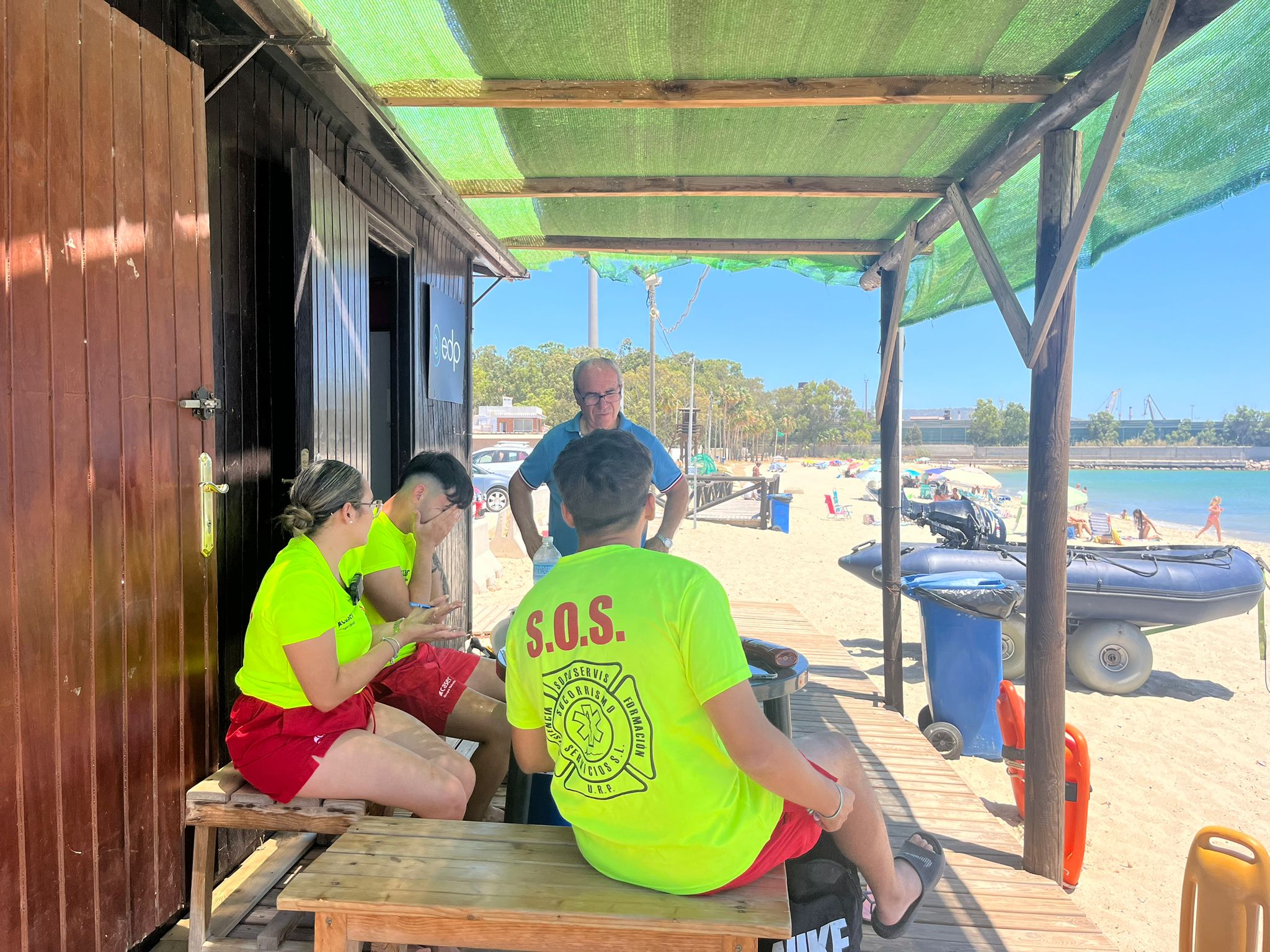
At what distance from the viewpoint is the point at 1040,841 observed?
9.93 ft

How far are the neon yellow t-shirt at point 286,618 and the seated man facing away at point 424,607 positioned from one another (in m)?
0.50

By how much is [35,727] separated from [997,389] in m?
196

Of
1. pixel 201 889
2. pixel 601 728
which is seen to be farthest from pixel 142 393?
pixel 601 728

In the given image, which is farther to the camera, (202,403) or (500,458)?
(500,458)

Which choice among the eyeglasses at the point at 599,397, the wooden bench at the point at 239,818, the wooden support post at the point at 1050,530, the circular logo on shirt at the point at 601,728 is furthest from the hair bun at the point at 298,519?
the wooden support post at the point at 1050,530

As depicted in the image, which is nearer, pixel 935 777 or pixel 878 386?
pixel 935 777

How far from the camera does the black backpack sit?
1825 mm

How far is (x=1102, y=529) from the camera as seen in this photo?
21062 mm

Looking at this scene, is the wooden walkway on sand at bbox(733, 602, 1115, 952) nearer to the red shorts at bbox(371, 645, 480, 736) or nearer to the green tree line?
the red shorts at bbox(371, 645, 480, 736)

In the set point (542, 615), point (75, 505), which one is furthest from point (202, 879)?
point (542, 615)

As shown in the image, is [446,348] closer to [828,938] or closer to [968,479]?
[828,938]

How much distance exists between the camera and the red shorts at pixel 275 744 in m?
1.97

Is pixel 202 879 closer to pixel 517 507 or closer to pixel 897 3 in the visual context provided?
pixel 517 507

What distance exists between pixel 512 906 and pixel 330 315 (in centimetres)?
239
